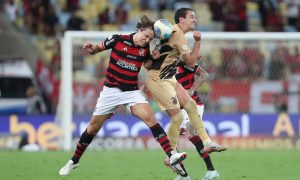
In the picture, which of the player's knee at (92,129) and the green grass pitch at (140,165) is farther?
the green grass pitch at (140,165)

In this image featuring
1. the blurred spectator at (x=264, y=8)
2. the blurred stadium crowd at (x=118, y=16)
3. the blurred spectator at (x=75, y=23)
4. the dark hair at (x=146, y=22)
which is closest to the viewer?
the dark hair at (x=146, y=22)

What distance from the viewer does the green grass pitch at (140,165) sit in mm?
14281

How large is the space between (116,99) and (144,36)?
105cm

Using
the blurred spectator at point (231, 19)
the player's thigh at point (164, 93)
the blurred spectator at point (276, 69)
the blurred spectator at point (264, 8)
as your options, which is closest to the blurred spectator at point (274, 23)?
the blurred spectator at point (264, 8)

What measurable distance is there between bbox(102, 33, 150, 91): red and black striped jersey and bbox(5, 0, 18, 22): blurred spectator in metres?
14.9

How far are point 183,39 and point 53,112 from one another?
12.1 m

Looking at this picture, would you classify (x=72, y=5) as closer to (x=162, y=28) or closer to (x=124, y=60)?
(x=124, y=60)

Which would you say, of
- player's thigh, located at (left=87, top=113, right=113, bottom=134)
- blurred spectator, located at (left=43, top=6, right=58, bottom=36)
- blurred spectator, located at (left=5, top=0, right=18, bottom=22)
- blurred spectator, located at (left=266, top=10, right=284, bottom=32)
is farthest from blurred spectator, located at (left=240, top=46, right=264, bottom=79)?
player's thigh, located at (left=87, top=113, right=113, bottom=134)

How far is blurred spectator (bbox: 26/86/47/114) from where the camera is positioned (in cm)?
2509

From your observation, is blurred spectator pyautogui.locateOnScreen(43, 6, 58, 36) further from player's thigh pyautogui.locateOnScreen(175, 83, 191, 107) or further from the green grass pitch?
player's thigh pyautogui.locateOnScreen(175, 83, 191, 107)

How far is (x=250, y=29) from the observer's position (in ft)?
93.2

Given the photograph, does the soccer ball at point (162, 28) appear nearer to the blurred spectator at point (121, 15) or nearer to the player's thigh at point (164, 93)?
the player's thigh at point (164, 93)

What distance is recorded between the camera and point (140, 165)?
16.5 m

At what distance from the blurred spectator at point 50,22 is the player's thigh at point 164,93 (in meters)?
Answer: 14.9
